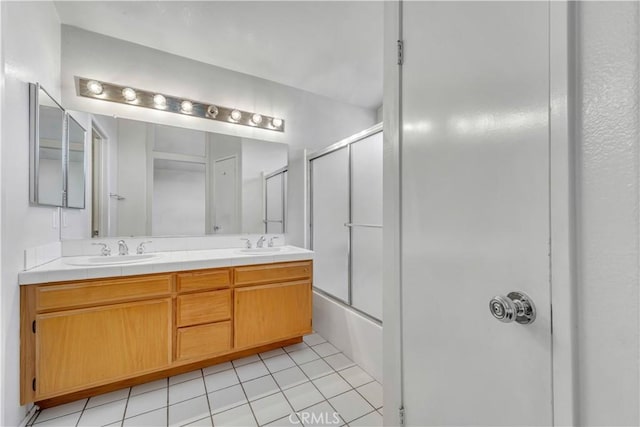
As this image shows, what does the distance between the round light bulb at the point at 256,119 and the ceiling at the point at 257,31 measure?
392mm

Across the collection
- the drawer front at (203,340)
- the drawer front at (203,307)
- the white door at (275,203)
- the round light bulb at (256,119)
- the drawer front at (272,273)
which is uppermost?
the round light bulb at (256,119)

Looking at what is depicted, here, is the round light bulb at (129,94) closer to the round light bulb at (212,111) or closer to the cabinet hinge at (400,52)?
the round light bulb at (212,111)

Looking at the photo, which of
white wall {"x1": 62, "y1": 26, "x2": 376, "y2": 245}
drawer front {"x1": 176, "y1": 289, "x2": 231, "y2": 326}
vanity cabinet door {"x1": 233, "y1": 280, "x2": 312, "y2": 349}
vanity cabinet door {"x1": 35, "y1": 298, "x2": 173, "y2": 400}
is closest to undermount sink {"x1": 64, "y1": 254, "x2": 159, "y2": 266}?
vanity cabinet door {"x1": 35, "y1": 298, "x2": 173, "y2": 400}

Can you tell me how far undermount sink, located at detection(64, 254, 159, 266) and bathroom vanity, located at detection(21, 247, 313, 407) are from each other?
11cm

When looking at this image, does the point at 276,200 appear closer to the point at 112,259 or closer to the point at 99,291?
the point at 112,259

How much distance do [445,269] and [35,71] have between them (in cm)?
A: 246

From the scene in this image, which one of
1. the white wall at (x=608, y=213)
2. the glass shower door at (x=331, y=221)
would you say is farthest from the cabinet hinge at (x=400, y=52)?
the glass shower door at (x=331, y=221)

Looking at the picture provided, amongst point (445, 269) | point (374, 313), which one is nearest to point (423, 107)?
point (445, 269)

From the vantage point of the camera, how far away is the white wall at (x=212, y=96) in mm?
2041

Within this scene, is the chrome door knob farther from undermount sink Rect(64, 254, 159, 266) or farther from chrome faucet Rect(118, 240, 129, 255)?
chrome faucet Rect(118, 240, 129, 255)

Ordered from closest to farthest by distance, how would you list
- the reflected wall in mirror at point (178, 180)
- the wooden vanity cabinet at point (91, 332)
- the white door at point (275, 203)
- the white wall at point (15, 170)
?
the white wall at point (15, 170), the wooden vanity cabinet at point (91, 332), the reflected wall in mirror at point (178, 180), the white door at point (275, 203)

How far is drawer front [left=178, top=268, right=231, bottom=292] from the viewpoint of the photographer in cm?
183

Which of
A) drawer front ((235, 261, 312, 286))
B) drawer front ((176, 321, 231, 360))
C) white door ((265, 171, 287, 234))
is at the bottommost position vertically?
drawer front ((176, 321, 231, 360))

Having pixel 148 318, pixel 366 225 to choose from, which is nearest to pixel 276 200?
pixel 366 225
